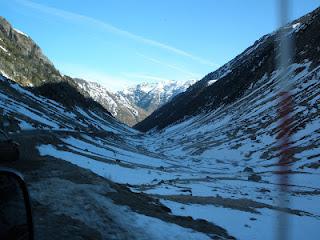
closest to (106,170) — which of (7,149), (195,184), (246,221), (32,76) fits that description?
(195,184)

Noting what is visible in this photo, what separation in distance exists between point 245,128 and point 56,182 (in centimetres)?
7611

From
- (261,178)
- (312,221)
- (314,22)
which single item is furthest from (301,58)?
(312,221)

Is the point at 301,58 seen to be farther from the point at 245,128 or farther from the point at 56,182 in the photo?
the point at 56,182

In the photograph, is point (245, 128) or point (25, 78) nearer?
point (245, 128)

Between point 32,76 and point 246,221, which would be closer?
point 246,221

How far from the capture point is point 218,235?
48.5ft

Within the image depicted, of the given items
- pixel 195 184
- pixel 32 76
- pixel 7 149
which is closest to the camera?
pixel 7 149

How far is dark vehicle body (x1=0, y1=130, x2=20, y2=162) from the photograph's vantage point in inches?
621

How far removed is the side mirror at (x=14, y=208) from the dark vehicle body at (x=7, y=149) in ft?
34.5

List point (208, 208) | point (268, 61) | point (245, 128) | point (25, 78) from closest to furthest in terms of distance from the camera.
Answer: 1. point (208, 208)
2. point (245, 128)
3. point (268, 61)
4. point (25, 78)

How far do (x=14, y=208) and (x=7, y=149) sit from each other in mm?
11962

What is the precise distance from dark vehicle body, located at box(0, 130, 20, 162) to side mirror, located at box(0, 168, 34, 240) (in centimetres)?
1051

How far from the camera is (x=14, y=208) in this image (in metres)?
5.30

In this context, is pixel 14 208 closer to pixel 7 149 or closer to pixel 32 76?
pixel 7 149
